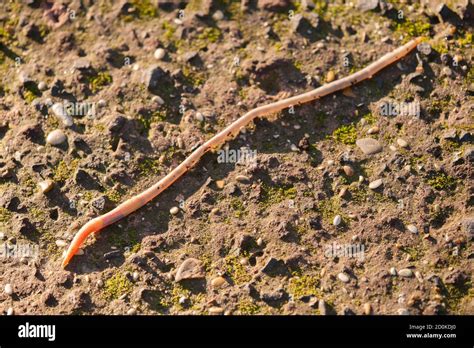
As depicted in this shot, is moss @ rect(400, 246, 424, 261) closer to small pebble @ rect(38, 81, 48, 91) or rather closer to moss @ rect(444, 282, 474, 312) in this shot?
moss @ rect(444, 282, 474, 312)

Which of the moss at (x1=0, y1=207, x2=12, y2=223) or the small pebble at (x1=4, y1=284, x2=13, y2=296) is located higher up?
the moss at (x1=0, y1=207, x2=12, y2=223)

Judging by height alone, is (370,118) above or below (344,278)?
above

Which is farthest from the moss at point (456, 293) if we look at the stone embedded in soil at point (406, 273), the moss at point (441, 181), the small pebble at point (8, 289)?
the small pebble at point (8, 289)

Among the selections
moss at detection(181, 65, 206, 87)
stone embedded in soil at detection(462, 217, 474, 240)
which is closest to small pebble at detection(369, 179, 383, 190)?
stone embedded in soil at detection(462, 217, 474, 240)

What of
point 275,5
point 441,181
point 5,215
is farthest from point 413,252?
point 5,215

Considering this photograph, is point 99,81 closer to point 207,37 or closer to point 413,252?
point 207,37

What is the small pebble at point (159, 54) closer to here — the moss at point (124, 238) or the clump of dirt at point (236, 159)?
the clump of dirt at point (236, 159)
